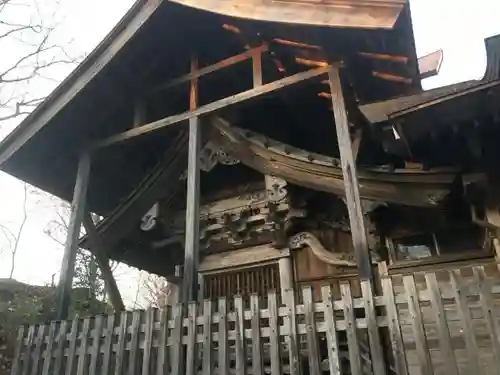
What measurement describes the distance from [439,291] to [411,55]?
3.35 meters

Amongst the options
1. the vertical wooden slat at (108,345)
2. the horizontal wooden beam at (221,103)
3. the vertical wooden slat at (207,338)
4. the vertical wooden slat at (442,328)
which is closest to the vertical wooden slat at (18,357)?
the vertical wooden slat at (108,345)

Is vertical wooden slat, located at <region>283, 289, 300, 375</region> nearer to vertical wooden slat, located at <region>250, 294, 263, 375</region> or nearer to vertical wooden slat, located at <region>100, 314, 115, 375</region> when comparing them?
vertical wooden slat, located at <region>250, 294, 263, 375</region>

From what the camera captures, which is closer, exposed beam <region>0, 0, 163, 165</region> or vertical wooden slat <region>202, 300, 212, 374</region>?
vertical wooden slat <region>202, 300, 212, 374</region>

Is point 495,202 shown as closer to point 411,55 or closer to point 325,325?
point 411,55

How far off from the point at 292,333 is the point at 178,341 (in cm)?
127

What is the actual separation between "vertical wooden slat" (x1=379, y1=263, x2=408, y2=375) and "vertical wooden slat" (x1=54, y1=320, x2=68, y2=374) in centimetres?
376

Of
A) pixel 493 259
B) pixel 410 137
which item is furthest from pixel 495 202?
pixel 410 137

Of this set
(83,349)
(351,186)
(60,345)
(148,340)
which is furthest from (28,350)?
(351,186)

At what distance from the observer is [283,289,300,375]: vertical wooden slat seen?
4.22m

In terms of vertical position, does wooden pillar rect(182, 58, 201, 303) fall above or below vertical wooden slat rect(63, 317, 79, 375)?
above

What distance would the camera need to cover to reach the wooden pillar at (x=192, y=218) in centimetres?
537

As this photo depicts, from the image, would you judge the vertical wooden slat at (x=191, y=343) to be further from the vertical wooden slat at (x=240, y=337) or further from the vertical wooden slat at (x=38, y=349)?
the vertical wooden slat at (x=38, y=349)

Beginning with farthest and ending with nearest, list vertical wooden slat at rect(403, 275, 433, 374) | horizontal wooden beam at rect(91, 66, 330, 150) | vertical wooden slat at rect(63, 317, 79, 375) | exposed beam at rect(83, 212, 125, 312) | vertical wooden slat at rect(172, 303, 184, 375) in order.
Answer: exposed beam at rect(83, 212, 125, 312) < horizontal wooden beam at rect(91, 66, 330, 150) < vertical wooden slat at rect(63, 317, 79, 375) < vertical wooden slat at rect(172, 303, 184, 375) < vertical wooden slat at rect(403, 275, 433, 374)

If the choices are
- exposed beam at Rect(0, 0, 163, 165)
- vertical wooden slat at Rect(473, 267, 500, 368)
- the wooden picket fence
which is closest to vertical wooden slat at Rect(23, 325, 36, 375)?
the wooden picket fence
